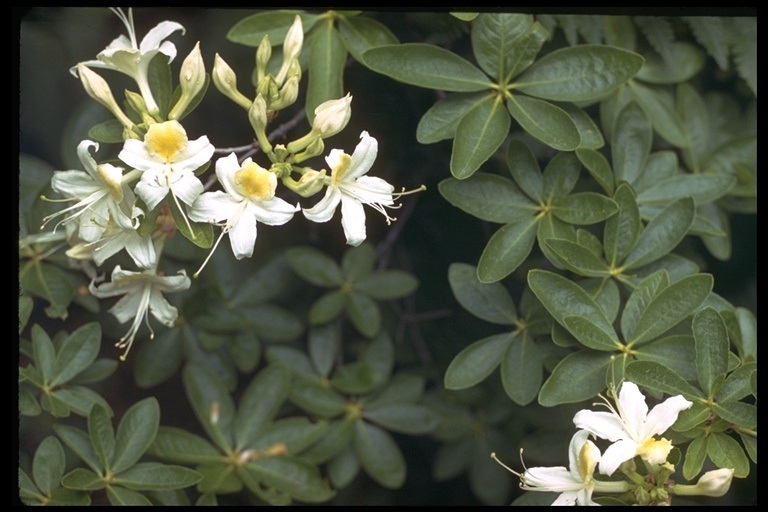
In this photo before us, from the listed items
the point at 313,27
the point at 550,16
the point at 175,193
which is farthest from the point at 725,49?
the point at 175,193

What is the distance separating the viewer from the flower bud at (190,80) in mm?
1101

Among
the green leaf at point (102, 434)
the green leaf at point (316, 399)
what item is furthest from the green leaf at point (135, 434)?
the green leaf at point (316, 399)

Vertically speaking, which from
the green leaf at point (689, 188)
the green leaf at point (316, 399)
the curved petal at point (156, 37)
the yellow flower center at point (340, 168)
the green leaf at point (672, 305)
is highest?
the curved petal at point (156, 37)

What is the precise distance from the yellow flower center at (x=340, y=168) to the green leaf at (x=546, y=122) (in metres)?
0.32

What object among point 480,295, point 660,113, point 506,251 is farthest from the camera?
point 660,113

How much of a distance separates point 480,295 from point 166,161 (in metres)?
0.62

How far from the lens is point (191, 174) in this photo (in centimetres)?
103

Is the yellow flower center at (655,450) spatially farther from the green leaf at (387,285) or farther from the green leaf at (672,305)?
the green leaf at (387,285)

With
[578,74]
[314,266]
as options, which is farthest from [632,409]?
[314,266]

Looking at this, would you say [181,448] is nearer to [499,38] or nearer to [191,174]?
[191,174]

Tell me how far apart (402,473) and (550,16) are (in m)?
1.00

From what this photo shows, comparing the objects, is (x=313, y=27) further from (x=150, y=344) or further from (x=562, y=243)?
(x=150, y=344)

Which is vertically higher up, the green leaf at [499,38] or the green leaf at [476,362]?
the green leaf at [499,38]

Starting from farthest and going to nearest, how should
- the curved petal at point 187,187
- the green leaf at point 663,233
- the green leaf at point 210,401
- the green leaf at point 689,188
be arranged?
the green leaf at point 210,401
the green leaf at point 689,188
the green leaf at point 663,233
the curved petal at point 187,187
